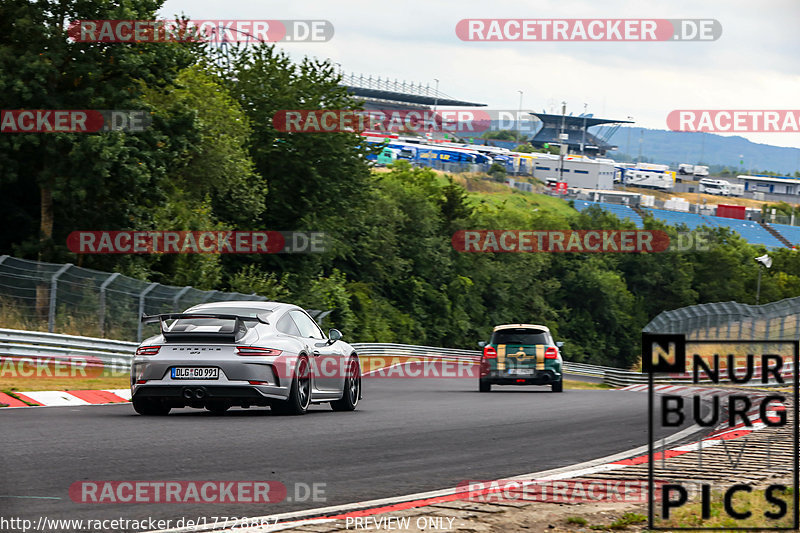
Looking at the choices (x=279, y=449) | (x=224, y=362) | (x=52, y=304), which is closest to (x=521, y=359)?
(x=52, y=304)

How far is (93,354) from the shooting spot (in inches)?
803

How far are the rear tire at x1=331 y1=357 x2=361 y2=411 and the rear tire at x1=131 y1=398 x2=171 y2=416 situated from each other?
266cm

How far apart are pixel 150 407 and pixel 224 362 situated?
128 cm

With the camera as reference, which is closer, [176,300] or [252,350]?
[252,350]

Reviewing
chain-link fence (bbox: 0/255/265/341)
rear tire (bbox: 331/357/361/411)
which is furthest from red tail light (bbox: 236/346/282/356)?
chain-link fence (bbox: 0/255/265/341)

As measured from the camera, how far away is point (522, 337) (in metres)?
23.5

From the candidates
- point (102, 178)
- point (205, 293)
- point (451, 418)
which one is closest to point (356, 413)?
point (451, 418)

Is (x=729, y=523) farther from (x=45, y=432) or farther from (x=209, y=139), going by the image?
(x=209, y=139)

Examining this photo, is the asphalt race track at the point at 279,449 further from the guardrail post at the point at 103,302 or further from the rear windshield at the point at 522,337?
the rear windshield at the point at 522,337

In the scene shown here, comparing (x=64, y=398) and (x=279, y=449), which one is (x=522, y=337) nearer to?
(x=64, y=398)

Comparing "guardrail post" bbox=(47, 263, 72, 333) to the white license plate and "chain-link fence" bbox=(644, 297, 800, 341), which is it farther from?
"chain-link fence" bbox=(644, 297, 800, 341)

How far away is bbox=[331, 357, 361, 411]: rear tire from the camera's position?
48.7ft

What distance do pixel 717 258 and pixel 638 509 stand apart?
361 feet

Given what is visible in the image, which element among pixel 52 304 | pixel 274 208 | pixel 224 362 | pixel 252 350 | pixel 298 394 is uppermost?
pixel 274 208
